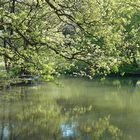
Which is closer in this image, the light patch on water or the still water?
the light patch on water

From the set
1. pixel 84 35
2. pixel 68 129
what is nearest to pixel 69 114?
pixel 68 129

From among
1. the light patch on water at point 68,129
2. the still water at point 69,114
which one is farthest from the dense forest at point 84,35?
the light patch on water at point 68,129

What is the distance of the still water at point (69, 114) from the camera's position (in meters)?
22.1

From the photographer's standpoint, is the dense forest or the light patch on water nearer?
the dense forest

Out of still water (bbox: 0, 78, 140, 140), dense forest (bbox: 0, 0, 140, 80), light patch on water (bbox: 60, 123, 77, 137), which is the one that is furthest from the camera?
still water (bbox: 0, 78, 140, 140)

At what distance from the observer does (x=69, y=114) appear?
95.0ft

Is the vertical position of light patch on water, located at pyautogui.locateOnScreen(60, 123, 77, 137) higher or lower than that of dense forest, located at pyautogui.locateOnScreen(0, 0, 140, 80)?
lower

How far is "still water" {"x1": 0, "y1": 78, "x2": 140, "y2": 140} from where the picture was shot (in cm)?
2211

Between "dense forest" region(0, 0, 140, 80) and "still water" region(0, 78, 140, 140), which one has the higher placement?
"dense forest" region(0, 0, 140, 80)

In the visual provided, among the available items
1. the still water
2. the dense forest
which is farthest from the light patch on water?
the dense forest

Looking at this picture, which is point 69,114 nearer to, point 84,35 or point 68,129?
point 68,129

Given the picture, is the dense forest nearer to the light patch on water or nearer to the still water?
the still water

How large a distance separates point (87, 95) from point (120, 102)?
17.5 feet

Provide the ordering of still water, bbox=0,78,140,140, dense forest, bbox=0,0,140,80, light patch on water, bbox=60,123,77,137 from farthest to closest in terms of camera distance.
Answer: still water, bbox=0,78,140,140 < light patch on water, bbox=60,123,77,137 < dense forest, bbox=0,0,140,80
